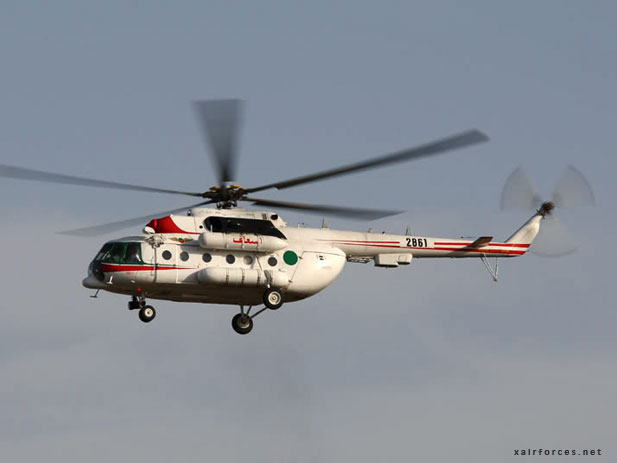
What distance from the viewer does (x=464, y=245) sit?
129 ft

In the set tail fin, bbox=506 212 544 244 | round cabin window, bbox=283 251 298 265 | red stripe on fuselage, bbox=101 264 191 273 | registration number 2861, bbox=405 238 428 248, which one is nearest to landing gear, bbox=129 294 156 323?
red stripe on fuselage, bbox=101 264 191 273

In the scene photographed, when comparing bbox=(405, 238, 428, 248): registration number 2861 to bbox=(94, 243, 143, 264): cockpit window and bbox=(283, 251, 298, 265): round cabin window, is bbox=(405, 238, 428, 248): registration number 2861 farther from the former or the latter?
bbox=(94, 243, 143, 264): cockpit window

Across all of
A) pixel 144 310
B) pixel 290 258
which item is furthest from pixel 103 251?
pixel 290 258

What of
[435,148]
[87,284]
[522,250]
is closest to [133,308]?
[87,284]

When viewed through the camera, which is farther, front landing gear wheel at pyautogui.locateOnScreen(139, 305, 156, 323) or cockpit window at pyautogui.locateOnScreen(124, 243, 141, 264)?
front landing gear wheel at pyautogui.locateOnScreen(139, 305, 156, 323)

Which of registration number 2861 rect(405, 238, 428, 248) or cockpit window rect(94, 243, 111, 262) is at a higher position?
registration number 2861 rect(405, 238, 428, 248)

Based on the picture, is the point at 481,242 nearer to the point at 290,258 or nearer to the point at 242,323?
the point at 290,258

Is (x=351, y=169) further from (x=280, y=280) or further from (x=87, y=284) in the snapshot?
(x=87, y=284)

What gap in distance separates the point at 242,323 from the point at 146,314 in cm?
331

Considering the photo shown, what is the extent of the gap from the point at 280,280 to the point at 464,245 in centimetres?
689

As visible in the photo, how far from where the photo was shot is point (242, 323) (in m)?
37.4

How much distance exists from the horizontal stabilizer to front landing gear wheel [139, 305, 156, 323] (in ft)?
35.6

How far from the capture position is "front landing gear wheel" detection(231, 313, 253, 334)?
3744cm

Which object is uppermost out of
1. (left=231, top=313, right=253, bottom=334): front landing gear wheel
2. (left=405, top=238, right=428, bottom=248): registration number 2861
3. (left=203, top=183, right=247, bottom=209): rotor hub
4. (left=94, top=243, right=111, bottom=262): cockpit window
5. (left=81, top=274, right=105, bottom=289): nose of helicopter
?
(left=203, top=183, right=247, bottom=209): rotor hub
